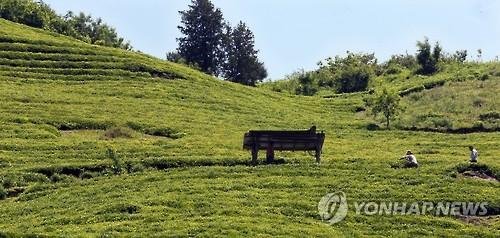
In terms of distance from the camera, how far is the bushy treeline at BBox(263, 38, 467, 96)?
94625 mm

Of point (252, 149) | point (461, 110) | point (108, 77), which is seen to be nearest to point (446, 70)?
point (461, 110)

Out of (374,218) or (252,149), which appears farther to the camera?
(252,149)

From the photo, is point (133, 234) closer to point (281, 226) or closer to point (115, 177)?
point (281, 226)

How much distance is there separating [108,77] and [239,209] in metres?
37.8

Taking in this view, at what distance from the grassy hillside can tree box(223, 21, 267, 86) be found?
77.8 ft

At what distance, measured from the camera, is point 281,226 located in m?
39.7

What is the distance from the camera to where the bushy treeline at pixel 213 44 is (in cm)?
11025

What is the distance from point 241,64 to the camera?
109812 millimetres

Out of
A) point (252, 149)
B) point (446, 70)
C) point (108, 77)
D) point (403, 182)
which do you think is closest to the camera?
point (403, 182)

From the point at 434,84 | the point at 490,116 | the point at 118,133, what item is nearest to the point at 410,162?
the point at 118,133

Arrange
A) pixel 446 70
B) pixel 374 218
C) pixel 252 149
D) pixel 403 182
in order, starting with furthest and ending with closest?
pixel 446 70
pixel 252 149
pixel 403 182
pixel 374 218

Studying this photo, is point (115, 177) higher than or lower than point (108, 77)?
lower
